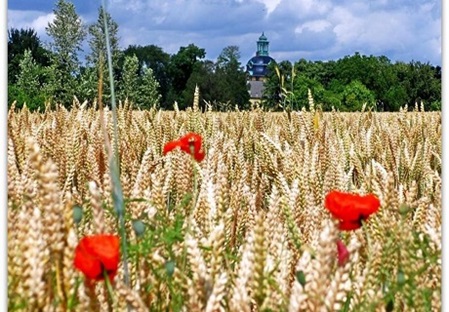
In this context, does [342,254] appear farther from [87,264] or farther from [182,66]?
[182,66]

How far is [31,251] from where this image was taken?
0.60 metres

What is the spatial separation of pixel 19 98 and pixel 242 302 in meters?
5.25

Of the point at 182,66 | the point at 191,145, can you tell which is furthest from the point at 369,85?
the point at 182,66

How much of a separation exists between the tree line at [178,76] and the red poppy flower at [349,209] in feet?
0.94

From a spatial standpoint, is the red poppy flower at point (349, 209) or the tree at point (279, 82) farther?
the tree at point (279, 82)

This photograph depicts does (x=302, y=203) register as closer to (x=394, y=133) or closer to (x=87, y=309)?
(x=87, y=309)

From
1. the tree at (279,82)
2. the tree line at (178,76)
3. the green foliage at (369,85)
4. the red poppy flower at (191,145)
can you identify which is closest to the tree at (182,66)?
the tree line at (178,76)

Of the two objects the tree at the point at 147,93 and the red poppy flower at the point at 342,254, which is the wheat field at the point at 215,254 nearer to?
the red poppy flower at the point at 342,254

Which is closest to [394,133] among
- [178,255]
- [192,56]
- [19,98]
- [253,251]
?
[178,255]

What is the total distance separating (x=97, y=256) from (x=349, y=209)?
0.30m

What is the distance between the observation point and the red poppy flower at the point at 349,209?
0.77m

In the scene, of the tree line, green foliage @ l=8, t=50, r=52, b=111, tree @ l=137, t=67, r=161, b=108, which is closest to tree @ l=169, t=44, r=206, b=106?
the tree line

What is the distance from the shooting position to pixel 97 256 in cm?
62

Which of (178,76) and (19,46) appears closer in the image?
(19,46)
